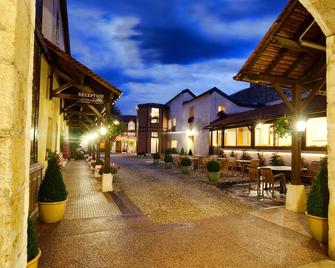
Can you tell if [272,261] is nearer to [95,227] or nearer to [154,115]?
[95,227]

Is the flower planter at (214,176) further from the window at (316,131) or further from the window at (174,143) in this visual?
the window at (174,143)

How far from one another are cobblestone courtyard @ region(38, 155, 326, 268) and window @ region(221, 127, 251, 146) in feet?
35.3

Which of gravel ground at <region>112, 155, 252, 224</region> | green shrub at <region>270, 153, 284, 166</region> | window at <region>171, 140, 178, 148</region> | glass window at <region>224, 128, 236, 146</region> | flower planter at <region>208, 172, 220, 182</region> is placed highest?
glass window at <region>224, 128, 236, 146</region>

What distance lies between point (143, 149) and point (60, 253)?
30.0m

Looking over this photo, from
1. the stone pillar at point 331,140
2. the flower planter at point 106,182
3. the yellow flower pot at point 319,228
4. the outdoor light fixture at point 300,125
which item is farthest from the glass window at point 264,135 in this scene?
the stone pillar at point 331,140

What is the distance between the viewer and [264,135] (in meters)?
15.7

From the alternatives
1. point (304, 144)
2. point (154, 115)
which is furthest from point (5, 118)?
point (154, 115)

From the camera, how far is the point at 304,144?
1148cm

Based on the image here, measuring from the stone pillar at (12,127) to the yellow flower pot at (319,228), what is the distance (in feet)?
14.3

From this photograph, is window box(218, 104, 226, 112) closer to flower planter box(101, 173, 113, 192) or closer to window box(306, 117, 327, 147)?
window box(306, 117, 327, 147)

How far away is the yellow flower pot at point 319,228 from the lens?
13.7 ft

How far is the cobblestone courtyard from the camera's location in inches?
142

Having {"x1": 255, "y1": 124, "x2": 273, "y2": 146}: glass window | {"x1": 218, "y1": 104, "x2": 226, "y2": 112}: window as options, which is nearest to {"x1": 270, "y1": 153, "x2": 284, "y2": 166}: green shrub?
{"x1": 255, "y1": 124, "x2": 273, "y2": 146}: glass window

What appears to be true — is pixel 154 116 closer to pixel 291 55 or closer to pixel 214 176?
pixel 214 176
